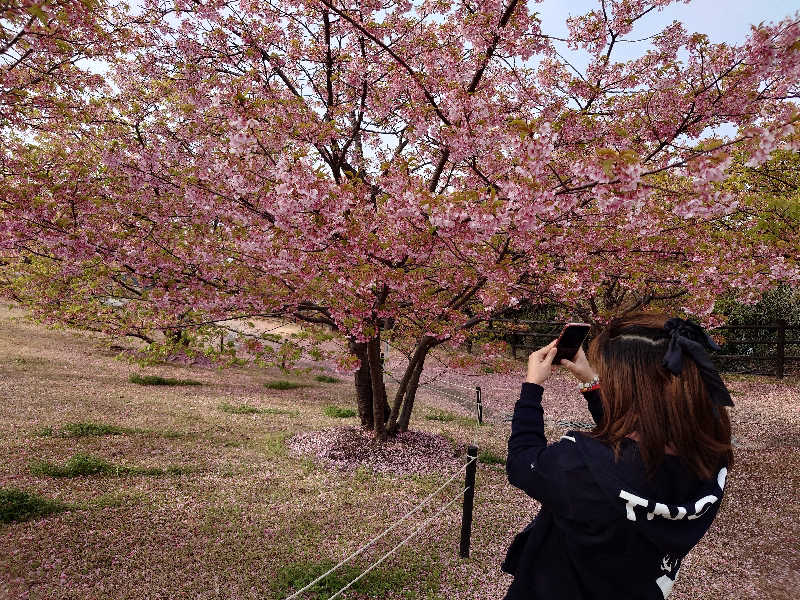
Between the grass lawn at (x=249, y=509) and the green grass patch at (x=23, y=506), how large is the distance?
16 mm

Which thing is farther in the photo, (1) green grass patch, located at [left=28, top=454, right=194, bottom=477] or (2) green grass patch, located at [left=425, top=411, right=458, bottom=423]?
(2) green grass patch, located at [left=425, top=411, right=458, bottom=423]

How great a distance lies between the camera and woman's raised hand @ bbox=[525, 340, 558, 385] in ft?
6.08

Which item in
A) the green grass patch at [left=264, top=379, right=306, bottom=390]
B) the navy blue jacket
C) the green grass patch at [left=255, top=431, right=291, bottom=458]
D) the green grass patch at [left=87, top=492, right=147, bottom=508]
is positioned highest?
the navy blue jacket

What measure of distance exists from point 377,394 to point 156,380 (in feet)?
25.0

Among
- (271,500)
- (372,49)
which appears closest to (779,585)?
→ (271,500)

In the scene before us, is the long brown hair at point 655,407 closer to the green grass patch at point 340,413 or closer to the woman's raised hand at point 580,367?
the woman's raised hand at point 580,367

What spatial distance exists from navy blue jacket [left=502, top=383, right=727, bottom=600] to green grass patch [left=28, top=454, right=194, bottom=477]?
5.97 m

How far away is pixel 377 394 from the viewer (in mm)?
7941

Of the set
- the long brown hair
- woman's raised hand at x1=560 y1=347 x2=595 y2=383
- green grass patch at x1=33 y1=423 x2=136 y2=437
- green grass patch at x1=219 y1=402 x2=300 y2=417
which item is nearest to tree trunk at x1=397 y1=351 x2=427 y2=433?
green grass patch at x1=219 y1=402 x2=300 y2=417

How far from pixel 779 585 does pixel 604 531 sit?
501cm

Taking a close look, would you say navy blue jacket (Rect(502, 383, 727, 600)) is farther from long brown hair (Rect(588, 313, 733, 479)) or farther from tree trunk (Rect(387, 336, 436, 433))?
tree trunk (Rect(387, 336, 436, 433))

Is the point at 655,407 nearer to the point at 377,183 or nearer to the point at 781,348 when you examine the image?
the point at 377,183

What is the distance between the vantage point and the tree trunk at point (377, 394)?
766 centimetres

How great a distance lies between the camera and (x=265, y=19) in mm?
6414
